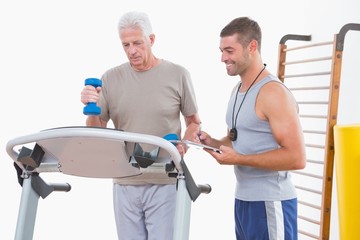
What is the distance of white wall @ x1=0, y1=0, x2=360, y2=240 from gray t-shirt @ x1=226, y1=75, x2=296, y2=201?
6.48 feet

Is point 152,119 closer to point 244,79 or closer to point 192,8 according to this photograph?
point 244,79

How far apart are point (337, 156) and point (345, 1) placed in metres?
1.52

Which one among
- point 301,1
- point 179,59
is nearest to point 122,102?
point 179,59

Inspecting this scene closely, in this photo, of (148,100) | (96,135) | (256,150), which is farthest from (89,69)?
(96,135)

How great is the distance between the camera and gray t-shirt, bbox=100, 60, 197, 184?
2496mm

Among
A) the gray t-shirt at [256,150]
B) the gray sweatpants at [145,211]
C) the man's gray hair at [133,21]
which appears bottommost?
the gray sweatpants at [145,211]

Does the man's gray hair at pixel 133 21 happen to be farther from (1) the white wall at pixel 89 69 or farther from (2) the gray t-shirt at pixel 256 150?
(1) the white wall at pixel 89 69

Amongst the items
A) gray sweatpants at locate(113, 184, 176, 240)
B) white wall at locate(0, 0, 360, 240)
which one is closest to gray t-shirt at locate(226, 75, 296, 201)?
gray sweatpants at locate(113, 184, 176, 240)

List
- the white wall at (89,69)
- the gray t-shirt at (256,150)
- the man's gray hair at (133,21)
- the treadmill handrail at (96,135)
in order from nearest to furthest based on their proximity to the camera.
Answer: the treadmill handrail at (96,135)
the gray t-shirt at (256,150)
the man's gray hair at (133,21)
the white wall at (89,69)

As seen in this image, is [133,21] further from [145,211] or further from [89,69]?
[89,69]

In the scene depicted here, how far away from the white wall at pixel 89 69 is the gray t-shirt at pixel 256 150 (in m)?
1.97

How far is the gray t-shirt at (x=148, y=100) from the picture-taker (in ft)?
8.19

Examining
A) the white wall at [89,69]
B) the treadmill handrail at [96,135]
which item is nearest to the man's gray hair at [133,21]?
the treadmill handrail at [96,135]

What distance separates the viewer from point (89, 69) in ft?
13.5
